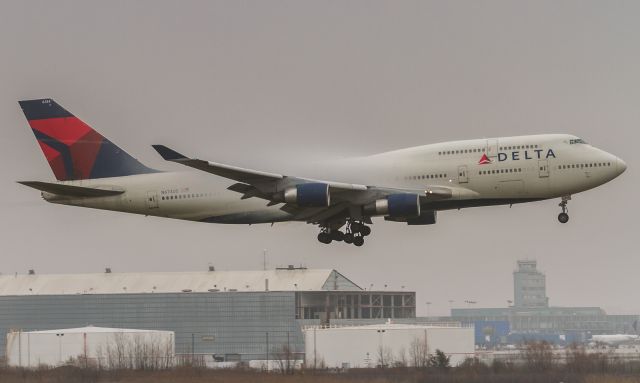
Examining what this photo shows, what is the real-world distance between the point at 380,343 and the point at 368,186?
39.2 metres

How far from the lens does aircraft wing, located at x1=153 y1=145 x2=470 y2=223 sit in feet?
225

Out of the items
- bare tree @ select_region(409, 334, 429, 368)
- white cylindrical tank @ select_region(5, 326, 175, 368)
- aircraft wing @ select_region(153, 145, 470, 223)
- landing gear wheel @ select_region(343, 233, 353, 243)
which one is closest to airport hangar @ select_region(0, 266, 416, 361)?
white cylindrical tank @ select_region(5, 326, 175, 368)

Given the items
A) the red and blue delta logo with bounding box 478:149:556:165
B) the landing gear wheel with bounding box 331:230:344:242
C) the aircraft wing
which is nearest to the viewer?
the red and blue delta logo with bounding box 478:149:556:165

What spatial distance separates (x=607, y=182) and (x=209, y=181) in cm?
2227

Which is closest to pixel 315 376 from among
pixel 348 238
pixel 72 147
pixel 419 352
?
pixel 348 238

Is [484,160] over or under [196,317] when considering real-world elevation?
over

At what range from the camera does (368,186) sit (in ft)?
231

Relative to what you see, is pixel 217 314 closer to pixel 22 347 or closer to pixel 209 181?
pixel 22 347

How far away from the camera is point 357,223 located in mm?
74438

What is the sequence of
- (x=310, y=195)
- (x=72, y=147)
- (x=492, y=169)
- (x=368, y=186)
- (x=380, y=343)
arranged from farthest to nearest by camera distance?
(x=380, y=343) < (x=72, y=147) < (x=368, y=186) < (x=310, y=195) < (x=492, y=169)

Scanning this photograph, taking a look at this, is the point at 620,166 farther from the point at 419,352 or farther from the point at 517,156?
the point at 419,352

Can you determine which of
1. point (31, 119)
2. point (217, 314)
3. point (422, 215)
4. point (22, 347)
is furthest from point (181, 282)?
point (422, 215)

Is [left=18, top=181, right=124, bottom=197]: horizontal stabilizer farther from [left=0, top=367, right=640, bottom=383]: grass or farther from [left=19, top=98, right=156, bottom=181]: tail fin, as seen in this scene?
[left=0, top=367, right=640, bottom=383]: grass

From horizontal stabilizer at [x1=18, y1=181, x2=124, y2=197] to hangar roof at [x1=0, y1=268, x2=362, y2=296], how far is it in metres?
68.9
